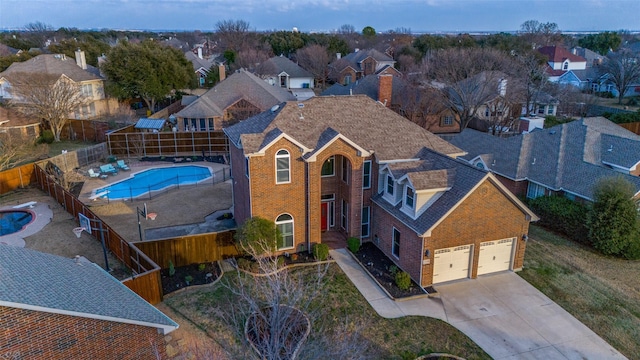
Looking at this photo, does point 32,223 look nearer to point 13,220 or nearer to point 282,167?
point 13,220

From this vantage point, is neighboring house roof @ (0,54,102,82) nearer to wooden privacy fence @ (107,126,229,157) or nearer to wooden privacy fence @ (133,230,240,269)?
wooden privacy fence @ (107,126,229,157)

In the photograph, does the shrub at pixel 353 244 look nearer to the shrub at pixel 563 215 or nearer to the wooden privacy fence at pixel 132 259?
the wooden privacy fence at pixel 132 259

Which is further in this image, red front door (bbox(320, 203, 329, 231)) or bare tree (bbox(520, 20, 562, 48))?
bare tree (bbox(520, 20, 562, 48))

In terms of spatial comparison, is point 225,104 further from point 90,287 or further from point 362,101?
point 90,287

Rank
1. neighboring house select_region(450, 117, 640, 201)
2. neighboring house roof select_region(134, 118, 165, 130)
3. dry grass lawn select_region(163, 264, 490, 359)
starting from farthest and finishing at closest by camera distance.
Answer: neighboring house roof select_region(134, 118, 165, 130) < neighboring house select_region(450, 117, 640, 201) < dry grass lawn select_region(163, 264, 490, 359)

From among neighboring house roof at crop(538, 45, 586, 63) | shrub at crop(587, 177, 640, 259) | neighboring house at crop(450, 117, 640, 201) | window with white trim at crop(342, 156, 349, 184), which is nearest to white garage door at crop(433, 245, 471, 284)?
window with white trim at crop(342, 156, 349, 184)

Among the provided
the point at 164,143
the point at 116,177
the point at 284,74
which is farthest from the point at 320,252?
the point at 284,74

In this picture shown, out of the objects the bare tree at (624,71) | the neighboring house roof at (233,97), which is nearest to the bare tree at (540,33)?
the bare tree at (624,71)
